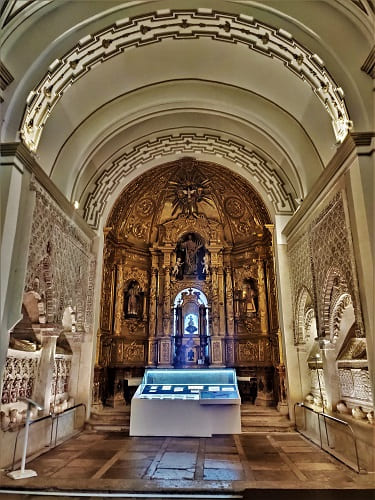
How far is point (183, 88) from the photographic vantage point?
27.1 feet

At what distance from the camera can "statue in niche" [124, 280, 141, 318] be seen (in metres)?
11.1

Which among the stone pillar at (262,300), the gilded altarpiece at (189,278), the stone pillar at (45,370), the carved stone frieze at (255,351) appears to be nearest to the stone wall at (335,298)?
the carved stone frieze at (255,351)

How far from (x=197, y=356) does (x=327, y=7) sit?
30.6ft

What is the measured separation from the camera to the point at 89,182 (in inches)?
371

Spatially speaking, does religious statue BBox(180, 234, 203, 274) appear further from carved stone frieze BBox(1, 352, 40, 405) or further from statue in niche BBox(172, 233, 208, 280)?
carved stone frieze BBox(1, 352, 40, 405)

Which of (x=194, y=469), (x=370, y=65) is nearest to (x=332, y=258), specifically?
(x=370, y=65)

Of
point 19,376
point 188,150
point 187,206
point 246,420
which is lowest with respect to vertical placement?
point 246,420

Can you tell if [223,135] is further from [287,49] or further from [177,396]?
[177,396]

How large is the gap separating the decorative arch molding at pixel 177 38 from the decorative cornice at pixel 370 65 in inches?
17.4

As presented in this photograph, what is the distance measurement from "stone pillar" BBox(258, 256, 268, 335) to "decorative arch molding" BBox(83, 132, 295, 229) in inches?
85.5

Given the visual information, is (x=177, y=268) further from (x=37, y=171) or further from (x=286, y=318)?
(x=37, y=171)

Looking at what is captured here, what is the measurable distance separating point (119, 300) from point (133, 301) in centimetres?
62

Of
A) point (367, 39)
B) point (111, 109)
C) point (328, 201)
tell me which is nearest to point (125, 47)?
point (111, 109)

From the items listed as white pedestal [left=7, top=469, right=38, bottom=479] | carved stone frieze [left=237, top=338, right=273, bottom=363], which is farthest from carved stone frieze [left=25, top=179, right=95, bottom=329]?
carved stone frieze [left=237, top=338, right=273, bottom=363]
